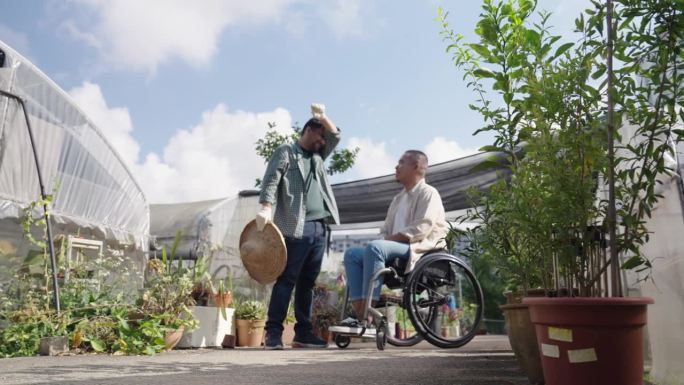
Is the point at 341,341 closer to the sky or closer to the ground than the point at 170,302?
closer to the ground

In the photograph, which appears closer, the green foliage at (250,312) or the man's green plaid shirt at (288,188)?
the man's green plaid shirt at (288,188)

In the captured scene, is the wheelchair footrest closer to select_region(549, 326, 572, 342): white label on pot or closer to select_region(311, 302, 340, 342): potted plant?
select_region(549, 326, 572, 342): white label on pot

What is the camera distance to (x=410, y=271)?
114 inches

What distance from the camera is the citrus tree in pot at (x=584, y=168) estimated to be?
127 cm

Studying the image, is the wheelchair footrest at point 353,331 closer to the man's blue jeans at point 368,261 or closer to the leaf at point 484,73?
the man's blue jeans at point 368,261

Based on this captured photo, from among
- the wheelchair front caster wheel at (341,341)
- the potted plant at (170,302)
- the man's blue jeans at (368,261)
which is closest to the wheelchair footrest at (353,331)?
the man's blue jeans at (368,261)

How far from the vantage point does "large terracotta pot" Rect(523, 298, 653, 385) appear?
126 centimetres

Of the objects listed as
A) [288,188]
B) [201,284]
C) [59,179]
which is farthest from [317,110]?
[59,179]

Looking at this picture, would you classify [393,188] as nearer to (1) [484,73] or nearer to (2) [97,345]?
(2) [97,345]

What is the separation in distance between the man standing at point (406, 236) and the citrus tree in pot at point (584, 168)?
3.95ft

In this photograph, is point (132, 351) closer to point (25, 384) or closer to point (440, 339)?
point (25, 384)

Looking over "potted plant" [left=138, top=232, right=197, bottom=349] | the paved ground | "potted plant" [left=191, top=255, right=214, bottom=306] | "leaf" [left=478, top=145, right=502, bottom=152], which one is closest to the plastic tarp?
"potted plant" [left=191, top=255, right=214, bottom=306]

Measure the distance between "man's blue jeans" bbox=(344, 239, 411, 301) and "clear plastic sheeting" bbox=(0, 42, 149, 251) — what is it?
235 cm

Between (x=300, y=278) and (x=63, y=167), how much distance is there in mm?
3696
